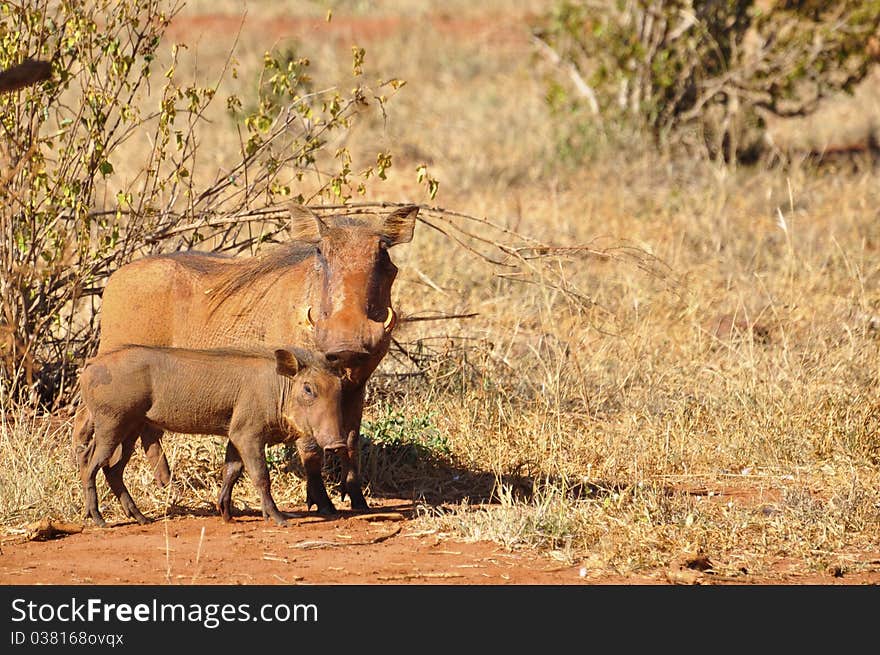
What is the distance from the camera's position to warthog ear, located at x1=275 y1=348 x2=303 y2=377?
5457 mm

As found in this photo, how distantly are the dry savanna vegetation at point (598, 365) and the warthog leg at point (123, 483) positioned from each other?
0.19 metres

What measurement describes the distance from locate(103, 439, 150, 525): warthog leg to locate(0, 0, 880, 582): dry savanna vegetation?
7.6 inches

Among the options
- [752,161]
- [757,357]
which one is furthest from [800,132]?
[757,357]

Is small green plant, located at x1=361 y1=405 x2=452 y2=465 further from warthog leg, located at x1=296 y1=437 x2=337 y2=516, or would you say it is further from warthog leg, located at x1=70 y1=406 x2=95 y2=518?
warthog leg, located at x1=70 y1=406 x2=95 y2=518

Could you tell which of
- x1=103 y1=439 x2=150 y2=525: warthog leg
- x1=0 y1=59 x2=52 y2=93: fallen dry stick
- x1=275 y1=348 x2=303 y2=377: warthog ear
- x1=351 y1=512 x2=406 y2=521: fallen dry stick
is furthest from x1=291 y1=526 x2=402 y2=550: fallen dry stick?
x1=0 y1=59 x2=52 y2=93: fallen dry stick

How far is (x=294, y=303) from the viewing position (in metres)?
5.95

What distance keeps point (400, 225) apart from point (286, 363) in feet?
2.75

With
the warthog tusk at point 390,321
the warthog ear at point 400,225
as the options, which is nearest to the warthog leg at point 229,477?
the warthog tusk at point 390,321

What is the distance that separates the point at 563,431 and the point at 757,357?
5.18 feet

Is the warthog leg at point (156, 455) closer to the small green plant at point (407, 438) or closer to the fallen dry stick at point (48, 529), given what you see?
the fallen dry stick at point (48, 529)

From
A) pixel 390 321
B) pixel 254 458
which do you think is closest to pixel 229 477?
pixel 254 458

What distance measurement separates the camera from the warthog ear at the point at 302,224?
6.00m

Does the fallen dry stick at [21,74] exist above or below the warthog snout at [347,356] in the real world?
above

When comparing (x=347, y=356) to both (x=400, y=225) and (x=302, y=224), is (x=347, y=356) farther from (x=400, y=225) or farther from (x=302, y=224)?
(x=302, y=224)
